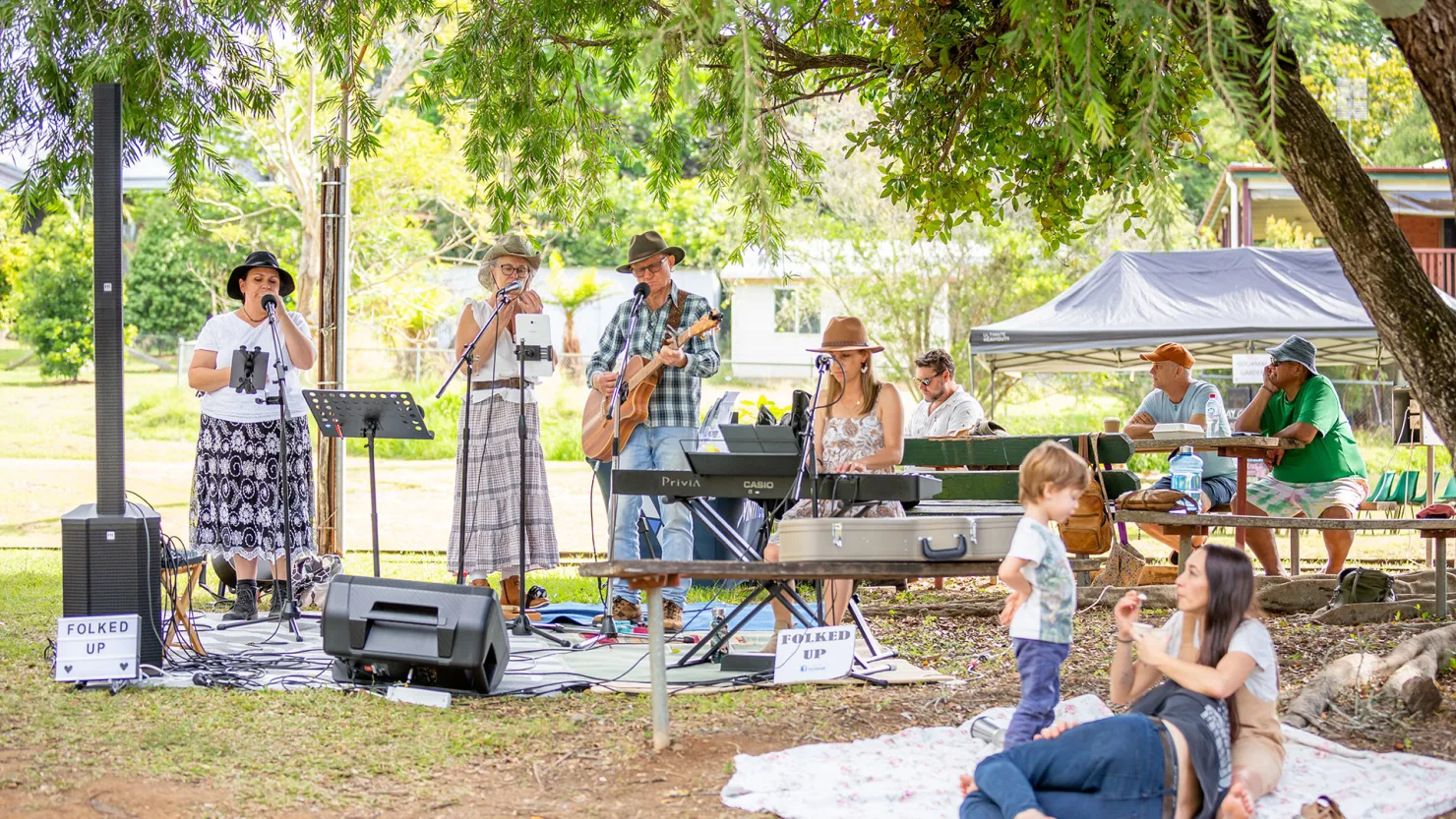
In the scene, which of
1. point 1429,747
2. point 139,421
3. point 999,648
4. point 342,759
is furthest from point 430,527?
point 139,421

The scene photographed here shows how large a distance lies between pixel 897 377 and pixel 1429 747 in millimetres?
16741

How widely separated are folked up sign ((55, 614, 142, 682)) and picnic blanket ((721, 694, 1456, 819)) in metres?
2.41

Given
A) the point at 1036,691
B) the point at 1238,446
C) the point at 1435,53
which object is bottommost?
the point at 1036,691

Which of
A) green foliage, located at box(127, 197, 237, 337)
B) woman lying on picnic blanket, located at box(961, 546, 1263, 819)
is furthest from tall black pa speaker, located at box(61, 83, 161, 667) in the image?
green foliage, located at box(127, 197, 237, 337)

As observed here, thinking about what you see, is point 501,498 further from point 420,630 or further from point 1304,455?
point 1304,455

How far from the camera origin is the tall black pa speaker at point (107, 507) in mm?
5145

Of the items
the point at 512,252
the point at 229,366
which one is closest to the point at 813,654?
the point at 512,252

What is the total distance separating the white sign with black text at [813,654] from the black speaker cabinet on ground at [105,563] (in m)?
2.40

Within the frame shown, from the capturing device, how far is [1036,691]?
3832 millimetres

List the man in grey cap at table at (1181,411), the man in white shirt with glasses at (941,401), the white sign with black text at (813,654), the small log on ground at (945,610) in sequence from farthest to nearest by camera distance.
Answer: the man in white shirt with glasses at (941,401) < the man in grey cap at table at (1181,411) < the small log on ground at (945,610) < the white sign with black text at (813,654)

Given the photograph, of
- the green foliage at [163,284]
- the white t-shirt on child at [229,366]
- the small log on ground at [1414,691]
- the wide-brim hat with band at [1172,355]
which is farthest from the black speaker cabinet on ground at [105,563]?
the green foliage at [163,284]

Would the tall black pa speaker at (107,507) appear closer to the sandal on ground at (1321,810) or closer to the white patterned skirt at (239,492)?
the white patterned skirt at (239,492)

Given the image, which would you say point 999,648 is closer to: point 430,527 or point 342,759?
point 342,759

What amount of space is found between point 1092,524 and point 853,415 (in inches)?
86.4
